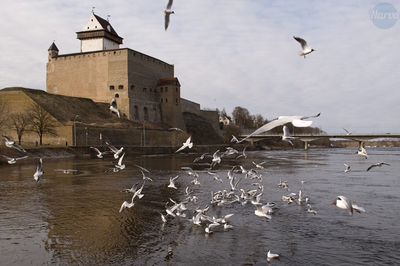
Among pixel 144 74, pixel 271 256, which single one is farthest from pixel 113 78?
pixel 271 256

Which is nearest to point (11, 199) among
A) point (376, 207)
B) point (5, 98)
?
point (376, 207)

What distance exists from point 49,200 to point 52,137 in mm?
31342

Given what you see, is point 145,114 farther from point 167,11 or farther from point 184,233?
point 167,11

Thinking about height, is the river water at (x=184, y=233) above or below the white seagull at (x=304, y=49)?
below

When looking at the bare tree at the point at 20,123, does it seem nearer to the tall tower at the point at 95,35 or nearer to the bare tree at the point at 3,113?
the bare tree at the point at 3,113

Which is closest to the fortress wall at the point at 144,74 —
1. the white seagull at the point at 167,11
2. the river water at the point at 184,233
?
the river water at the point at 184,233

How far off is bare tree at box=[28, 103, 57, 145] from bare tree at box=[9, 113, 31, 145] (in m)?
0.64

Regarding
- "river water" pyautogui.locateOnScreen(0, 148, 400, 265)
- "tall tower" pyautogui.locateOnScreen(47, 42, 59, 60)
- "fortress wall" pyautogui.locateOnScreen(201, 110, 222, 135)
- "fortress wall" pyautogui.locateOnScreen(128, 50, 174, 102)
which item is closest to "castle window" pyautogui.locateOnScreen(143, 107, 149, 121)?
"fortress wall" pyautogui.locateOnScreen(128, 50, 174, 102)

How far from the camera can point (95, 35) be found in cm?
6075

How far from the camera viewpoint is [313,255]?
705 cm

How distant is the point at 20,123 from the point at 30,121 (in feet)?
4.06

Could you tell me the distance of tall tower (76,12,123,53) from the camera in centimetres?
6035

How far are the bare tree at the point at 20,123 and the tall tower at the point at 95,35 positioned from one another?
2290cm

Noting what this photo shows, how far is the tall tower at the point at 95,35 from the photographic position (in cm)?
6035
